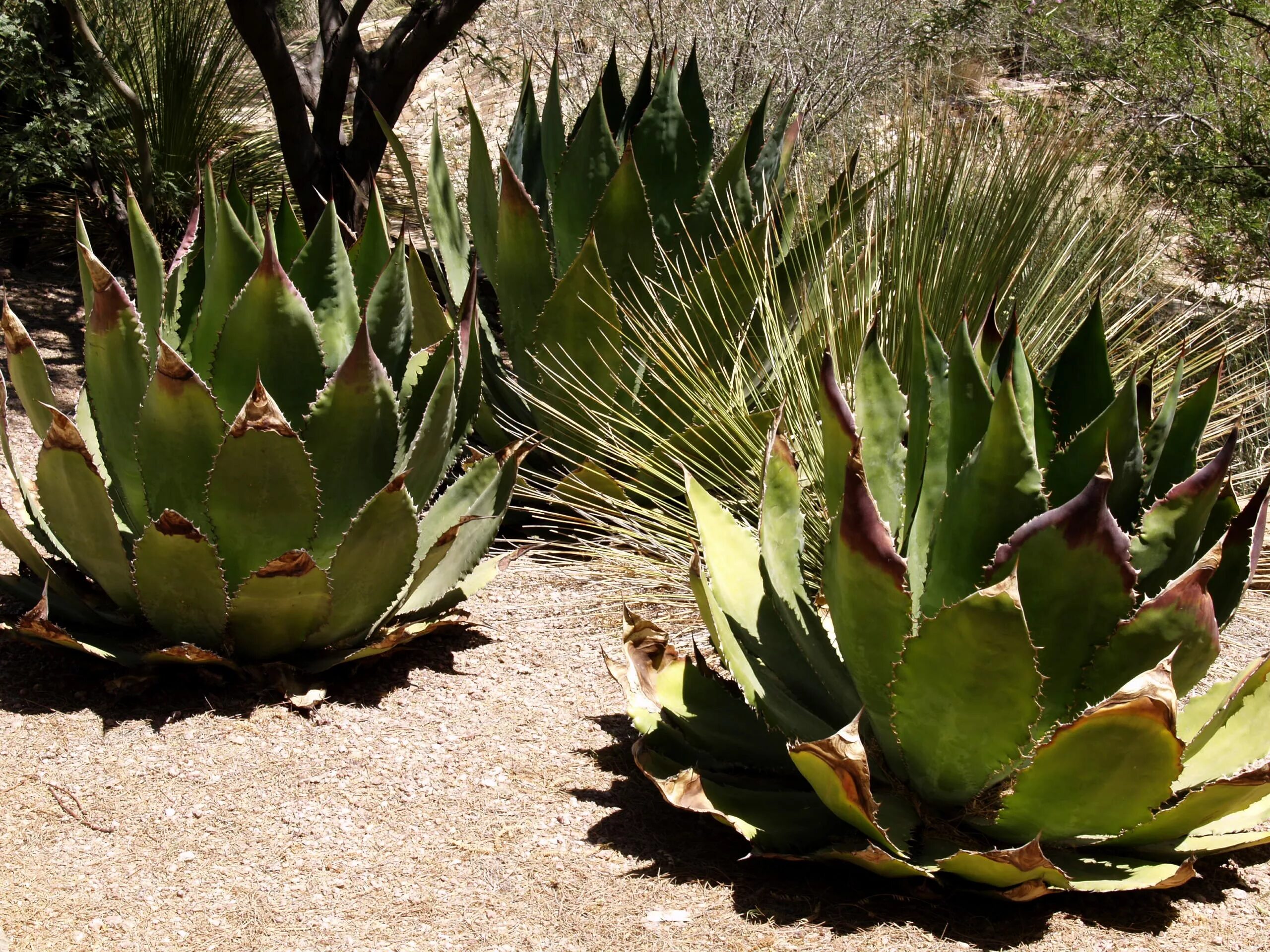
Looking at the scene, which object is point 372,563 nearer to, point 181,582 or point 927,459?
point 181,582

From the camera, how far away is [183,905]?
6.77ft

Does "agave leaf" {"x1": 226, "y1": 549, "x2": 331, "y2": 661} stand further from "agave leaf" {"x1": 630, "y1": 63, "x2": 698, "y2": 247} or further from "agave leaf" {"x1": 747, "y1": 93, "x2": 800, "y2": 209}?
"agave leaf" {"x1": 747, "y1": 93, "x2": 800, "y2": 209}

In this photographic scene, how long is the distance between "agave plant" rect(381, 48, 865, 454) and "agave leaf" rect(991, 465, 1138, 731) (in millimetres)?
1792

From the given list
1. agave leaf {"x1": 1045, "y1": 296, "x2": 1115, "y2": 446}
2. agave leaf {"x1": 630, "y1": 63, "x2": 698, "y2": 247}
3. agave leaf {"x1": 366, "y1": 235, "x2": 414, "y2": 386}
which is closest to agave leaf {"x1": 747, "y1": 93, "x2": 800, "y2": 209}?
agave leaf {"x1": 630, "y1": 63, "x2": 698, "y2": 247}

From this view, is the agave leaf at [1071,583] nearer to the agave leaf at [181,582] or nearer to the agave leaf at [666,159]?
the agave leaf at [181,582]

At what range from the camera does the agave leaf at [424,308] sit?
3514mm

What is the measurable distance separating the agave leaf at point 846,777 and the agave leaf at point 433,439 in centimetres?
118

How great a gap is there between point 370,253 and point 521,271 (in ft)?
2.50

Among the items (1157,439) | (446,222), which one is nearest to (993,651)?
(1157,439)

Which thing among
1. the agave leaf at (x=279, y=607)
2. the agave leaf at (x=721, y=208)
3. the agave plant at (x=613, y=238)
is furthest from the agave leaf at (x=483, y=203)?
the agave leaf at (x=279, y=607)

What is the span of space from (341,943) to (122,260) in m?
5.46

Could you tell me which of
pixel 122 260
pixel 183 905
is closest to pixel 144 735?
pixel 183 905

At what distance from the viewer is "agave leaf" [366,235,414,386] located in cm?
280

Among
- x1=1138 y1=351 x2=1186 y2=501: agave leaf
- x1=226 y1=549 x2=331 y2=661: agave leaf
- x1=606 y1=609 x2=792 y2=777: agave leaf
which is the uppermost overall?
x1=1138 y1=351 x2=1186 y2=501: agave leaf
